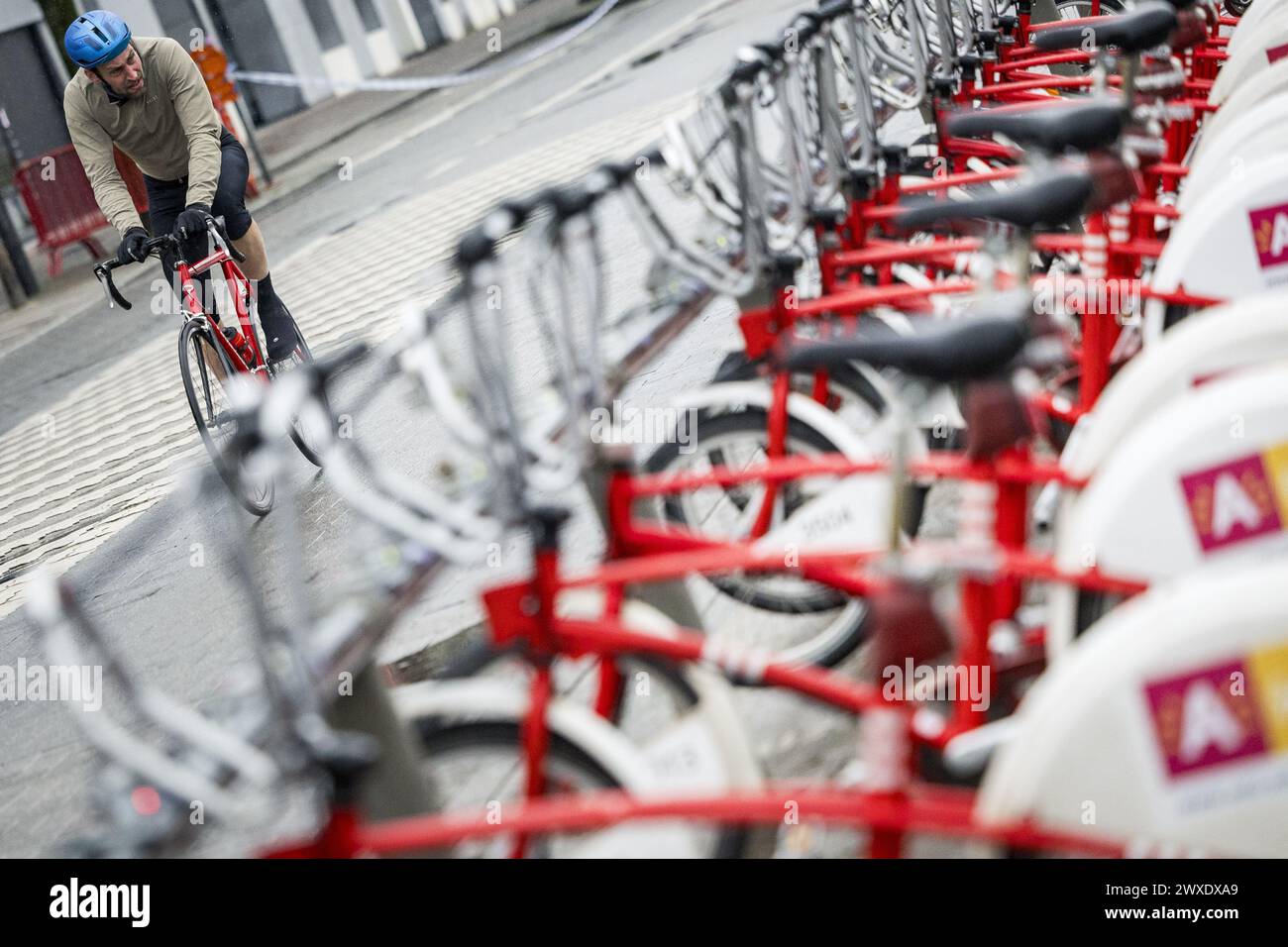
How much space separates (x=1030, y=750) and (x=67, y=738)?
4.02 m

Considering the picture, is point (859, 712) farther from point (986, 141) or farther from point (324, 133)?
point (324, 133)

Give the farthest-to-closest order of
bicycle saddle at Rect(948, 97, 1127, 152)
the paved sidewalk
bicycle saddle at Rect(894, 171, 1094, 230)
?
the paved sidewalk → bicycle saddle at Rect(948, 97, 1127, 152) → bicycle saddle at Rect(894, 171, 1094, 230)

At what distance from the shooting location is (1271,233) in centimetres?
368

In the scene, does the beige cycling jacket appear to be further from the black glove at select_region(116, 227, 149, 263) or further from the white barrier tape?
the white barrier tape

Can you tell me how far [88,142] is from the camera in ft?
22.4

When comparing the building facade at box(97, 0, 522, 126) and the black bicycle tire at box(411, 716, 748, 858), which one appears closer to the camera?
the black bicycle tire at box(411, 716, 748, 858)

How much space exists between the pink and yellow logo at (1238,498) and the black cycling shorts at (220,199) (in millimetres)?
5007

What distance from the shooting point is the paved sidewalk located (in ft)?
52.6

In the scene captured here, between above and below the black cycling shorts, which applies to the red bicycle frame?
below

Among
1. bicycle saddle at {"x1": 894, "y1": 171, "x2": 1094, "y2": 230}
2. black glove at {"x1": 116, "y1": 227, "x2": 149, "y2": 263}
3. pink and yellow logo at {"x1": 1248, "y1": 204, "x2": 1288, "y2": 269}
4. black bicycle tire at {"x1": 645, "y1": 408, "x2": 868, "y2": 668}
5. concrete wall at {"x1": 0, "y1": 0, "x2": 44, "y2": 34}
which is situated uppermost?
concrete wall at {"x1": 0, "y1": 0, "x2": 44, "y2": 34}

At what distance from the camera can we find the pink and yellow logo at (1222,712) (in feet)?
7.26

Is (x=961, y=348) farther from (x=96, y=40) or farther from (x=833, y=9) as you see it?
(x=96, y=40)

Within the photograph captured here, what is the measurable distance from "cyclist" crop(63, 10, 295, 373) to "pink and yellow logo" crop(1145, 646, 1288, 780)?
17.1ft

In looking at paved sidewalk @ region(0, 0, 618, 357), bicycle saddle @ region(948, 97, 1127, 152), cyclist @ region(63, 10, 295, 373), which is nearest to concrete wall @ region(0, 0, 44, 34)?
paved sidewalk @ region(0, 0, 618, 357)
